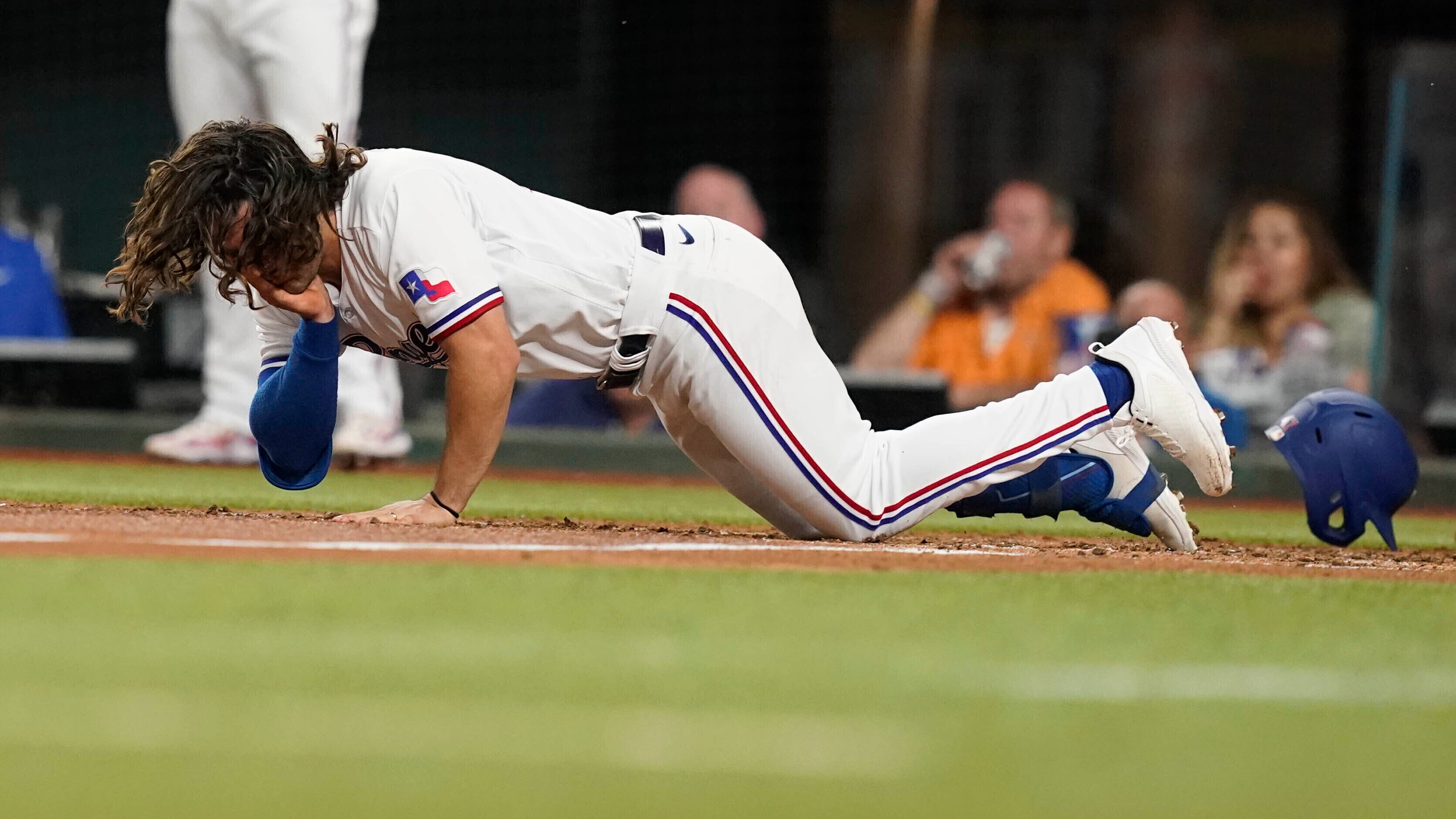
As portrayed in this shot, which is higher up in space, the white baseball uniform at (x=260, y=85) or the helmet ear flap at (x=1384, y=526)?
the white baseball uniform at (x=260, y=85)

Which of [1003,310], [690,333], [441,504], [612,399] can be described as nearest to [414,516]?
[441,504]

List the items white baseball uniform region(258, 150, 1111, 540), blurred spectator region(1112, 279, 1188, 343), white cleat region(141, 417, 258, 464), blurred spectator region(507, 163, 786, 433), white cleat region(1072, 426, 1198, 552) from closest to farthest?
white baseball uniform region(258, 150, 1111, 540) → white cleat region(1072, 426, 1198, 552) → white cleat region(141, 417, 258, 464) → blurred spectator region(507, 163, 786, 433) → blurred spectator region(1112, 279, 1188, 343)

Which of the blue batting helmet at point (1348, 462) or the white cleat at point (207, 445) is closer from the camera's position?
the blue batting helmet at point (1348, 462)

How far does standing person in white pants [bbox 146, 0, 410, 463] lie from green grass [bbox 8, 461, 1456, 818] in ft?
8.47

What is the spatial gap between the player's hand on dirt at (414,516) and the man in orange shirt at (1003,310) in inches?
156

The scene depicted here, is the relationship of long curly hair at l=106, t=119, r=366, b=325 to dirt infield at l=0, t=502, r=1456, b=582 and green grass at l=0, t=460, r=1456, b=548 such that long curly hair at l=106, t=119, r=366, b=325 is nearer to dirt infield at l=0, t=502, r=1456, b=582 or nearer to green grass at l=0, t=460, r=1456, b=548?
dirt infield at l=0, t=502, r=1456, b=582

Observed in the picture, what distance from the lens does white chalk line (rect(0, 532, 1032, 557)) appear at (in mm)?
2496

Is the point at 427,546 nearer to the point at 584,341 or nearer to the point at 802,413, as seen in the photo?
the point at 584,341

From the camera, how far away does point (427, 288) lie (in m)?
2.70

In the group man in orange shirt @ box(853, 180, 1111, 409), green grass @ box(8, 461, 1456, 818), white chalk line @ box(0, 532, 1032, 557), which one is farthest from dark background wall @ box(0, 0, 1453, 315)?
green grass @ box(8, 461, 1456, 818)

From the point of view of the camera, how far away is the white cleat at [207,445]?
16.1ft

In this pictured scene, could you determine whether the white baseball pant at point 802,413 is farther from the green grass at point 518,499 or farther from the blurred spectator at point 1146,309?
the blurred spectator at point 1146,309

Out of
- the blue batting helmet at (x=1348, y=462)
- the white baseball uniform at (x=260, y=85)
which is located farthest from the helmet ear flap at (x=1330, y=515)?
the white baseball uniform at (x=260, y=85)

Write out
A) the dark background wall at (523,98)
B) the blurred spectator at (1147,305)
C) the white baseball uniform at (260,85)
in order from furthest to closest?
1. the dark background wall at (523,98)
2. the blurred spectator at (1147,305)
3. the white baseball uniform at (260,85)
